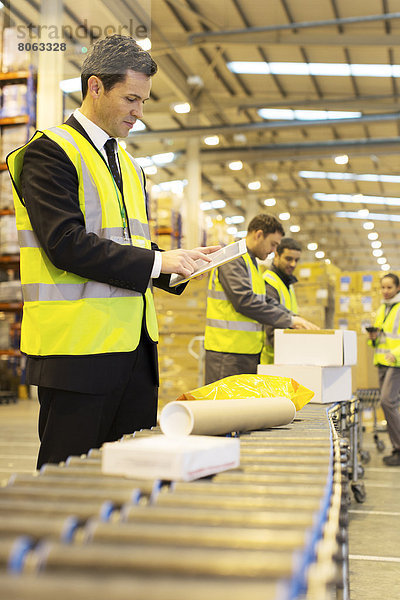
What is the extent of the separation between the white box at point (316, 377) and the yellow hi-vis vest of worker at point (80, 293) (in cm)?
171

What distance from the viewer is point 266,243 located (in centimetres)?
475

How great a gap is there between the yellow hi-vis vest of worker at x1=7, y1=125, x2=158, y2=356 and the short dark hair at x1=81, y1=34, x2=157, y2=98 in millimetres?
197

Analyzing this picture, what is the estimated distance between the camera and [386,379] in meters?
6.69

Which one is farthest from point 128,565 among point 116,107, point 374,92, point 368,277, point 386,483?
point 374,92

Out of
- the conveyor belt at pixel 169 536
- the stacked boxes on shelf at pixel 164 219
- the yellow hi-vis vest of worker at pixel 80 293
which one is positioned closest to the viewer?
the conveyor belt at pixel 169 536

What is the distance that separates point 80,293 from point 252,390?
2.40 feet

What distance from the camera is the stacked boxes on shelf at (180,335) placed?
808 centimetres

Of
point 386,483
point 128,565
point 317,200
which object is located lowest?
point 386,483

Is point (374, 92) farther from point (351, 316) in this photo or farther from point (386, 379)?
point (386, 379)

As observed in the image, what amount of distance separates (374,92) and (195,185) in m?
4.18

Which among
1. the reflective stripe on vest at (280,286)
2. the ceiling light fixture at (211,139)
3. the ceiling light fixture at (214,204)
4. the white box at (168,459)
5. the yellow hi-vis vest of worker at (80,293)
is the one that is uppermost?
the ceiling light fixture at (214,204)

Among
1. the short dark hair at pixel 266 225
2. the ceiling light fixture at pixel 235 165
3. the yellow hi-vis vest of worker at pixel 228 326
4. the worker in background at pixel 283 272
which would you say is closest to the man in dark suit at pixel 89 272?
the yellow hi-vis vest of worker at pixel 228 326

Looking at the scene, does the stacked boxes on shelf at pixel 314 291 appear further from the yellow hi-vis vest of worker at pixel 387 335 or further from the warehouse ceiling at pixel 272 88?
the warehouse ceiling at pixel 272 88

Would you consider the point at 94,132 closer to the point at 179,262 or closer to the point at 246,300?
the point at 179,262
